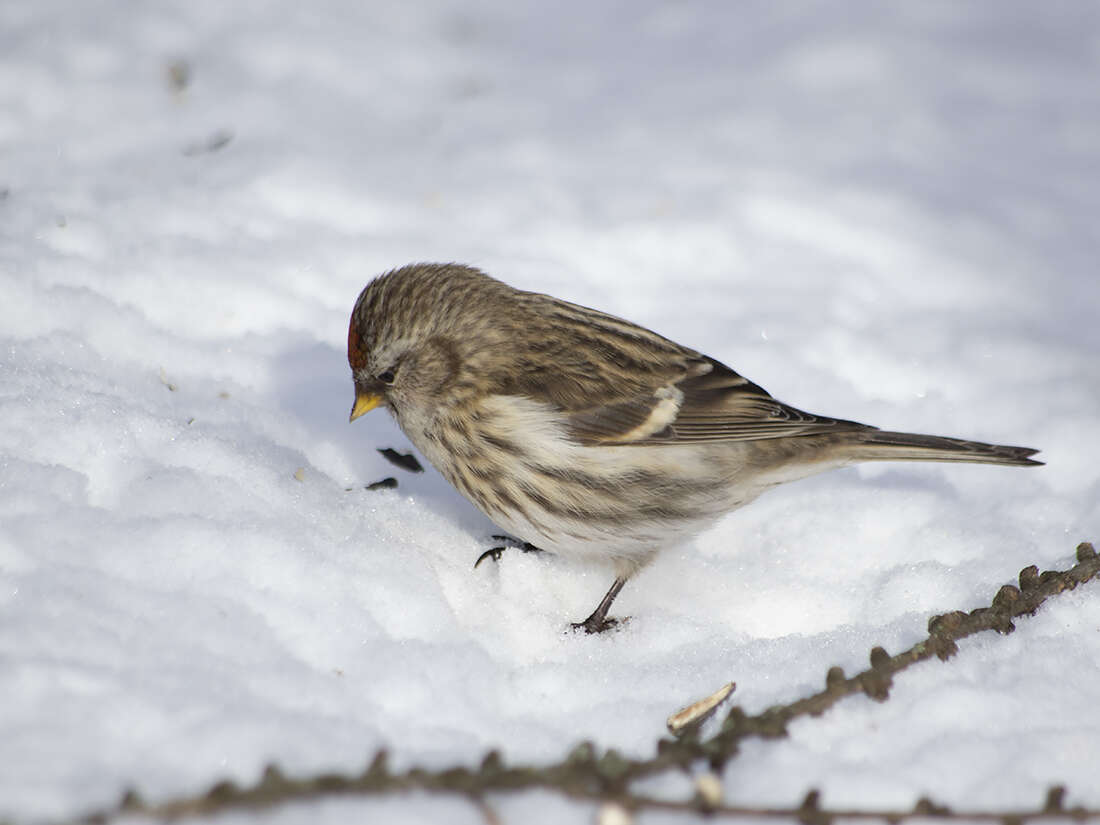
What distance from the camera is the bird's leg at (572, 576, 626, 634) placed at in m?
3.02

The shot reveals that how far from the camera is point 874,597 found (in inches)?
123

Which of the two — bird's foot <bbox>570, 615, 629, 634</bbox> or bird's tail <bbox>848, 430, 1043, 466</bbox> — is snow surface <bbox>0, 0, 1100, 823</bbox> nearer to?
bird's foot <bbox>570, 615, 629, 634</bbox>

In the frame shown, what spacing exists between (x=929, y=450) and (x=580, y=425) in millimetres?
996

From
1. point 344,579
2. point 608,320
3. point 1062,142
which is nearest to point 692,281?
point 608,320

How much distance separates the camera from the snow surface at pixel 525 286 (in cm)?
230

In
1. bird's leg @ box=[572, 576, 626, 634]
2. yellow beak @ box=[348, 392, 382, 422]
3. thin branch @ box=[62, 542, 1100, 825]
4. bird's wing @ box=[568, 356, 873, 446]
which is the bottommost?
bird's leg @ box=[572, 576, 626, 634]

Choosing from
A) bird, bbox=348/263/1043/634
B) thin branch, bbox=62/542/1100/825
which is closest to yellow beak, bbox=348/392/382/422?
bird, bbox=348/263/1043/634

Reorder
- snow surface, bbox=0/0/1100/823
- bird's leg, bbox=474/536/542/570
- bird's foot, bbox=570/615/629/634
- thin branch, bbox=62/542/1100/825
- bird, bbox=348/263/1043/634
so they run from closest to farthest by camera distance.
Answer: thin branch, bbox=62/542/1100/825
snow surface, bbox=0/0/1100/823
bird's foot, bbox=570/615/629/634
bird, bbox=348/263/1043/634
bird's leg, bbox=474/536/542/570

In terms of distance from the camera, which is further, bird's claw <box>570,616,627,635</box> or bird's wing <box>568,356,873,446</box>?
bird's wing <box>568,356,873,446</box>

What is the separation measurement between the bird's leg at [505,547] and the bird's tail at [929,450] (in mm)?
986

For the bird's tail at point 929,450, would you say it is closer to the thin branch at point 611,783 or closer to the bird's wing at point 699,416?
the bird's wing at point 699,416

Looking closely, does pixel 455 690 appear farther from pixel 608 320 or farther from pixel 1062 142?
pixel 1062 142

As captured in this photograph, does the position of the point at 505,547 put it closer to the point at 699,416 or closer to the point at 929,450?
the point at 699,416

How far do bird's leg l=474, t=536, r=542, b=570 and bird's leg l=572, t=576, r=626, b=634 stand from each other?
28cm
